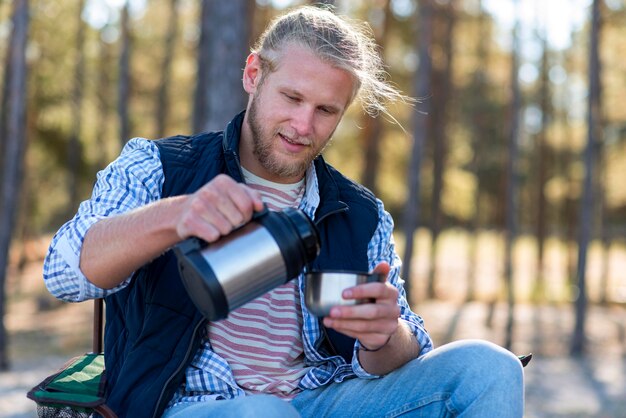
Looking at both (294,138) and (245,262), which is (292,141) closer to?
(294,138)

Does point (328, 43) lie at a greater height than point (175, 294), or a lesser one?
greater

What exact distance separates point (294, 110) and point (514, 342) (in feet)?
39.0

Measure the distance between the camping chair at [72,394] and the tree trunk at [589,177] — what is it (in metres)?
10.8

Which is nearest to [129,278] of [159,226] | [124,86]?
[159,226]

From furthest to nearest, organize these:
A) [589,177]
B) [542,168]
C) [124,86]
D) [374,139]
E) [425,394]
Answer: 1. [542,168]
2. [374,139]
3. [124,86]
4. [589,177]
5. [425,394]

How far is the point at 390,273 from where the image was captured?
262 cm

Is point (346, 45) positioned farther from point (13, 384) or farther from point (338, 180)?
point (13, 384)

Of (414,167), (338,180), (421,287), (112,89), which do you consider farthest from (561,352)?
(112,89)

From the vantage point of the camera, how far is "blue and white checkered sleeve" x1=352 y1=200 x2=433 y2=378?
2525mm

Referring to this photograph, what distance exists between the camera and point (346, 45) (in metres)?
2.58

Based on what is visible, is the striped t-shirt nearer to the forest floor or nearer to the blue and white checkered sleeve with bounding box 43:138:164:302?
the blue and white checkered sleeve with bounding box 43:138:164:302

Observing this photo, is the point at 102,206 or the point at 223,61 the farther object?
the point at 223,61

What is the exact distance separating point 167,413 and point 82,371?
32 centimetres

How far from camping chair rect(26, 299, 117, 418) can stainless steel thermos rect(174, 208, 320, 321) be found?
17.0 inches
